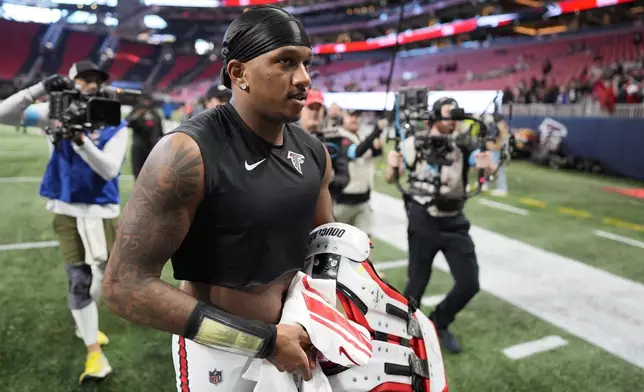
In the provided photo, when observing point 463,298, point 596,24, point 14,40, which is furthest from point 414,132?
point 14,40

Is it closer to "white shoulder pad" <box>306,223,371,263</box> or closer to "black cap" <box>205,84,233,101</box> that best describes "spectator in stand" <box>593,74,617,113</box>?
"black cap" <box>205,84,233,101</box>

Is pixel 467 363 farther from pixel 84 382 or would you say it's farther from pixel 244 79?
pixel 244 79

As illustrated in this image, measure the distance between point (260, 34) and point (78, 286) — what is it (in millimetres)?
2596

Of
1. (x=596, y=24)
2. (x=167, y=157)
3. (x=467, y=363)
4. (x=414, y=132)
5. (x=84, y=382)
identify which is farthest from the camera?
(x=596, y=24)

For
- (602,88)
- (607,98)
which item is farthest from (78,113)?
(602,88)

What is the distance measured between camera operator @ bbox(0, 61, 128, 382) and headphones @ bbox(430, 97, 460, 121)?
2.27m

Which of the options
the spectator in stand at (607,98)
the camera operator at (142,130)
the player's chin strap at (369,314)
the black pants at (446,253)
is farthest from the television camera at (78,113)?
the spectator in stand at (607,98)

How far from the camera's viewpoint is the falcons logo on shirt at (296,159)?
5.36ft

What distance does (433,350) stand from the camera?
1968mm

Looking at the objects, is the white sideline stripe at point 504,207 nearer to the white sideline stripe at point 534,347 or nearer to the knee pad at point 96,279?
the white sideline stripe at point 534,347

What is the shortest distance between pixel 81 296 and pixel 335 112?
3.47m

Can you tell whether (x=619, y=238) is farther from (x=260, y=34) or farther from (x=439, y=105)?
(x=260, y=34)

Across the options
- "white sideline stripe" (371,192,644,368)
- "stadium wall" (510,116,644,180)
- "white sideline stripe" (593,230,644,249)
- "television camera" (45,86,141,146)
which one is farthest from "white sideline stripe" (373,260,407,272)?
"stadium wall" (510,116,644,180)

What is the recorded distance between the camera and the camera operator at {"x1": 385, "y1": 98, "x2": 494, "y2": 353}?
12.2 ft
